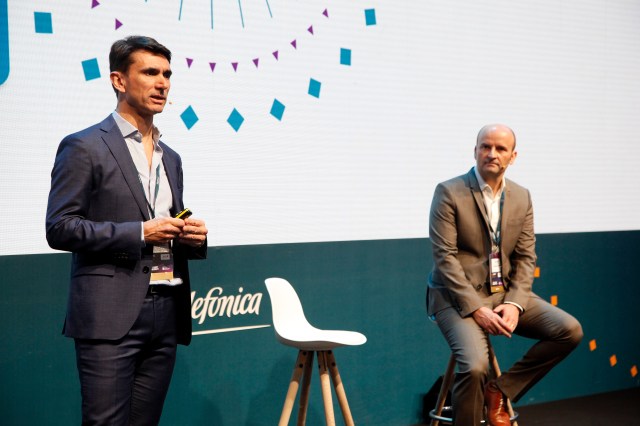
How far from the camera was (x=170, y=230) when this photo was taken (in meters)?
1.98

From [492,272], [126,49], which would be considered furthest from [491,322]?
[126,49]

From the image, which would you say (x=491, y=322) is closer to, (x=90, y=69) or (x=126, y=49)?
(x=126, y=49)

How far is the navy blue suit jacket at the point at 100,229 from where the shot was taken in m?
1.93

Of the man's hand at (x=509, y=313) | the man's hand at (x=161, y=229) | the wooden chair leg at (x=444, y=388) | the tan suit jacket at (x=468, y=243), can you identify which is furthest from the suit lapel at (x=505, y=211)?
the man's hand at (x=161, y=229)

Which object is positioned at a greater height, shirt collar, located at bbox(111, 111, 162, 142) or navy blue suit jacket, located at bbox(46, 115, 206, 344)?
shirt collar, located at bbox(111, 111, 162, 142)

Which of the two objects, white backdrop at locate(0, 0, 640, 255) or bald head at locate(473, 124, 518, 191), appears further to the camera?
bald head at locate(473, 124, 518, 191)

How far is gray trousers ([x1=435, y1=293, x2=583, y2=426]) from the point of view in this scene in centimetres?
287

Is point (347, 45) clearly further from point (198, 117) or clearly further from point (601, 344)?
point (601, 344)

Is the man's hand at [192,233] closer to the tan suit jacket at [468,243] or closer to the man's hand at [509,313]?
the tan suit jacket at [468,243]

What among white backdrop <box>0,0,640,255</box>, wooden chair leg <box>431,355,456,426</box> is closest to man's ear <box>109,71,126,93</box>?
white backdrop <box>0,0,640,255</box>

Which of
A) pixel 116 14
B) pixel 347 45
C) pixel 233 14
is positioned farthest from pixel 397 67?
pixel 116 14

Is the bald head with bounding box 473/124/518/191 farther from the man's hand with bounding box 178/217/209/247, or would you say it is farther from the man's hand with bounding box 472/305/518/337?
the man's hand with bounding box 178/217/209/247

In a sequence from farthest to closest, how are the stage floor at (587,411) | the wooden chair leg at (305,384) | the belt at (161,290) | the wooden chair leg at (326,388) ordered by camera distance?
the stage floor at (587,411)
the wooden chair leg at (305,384)
the wooden chair leg at (326,388)
the belt at (161,290)

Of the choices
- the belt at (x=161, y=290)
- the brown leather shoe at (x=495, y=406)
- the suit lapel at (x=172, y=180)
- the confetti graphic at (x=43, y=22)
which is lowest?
the brown leather shoe at (x=495, y=406)
